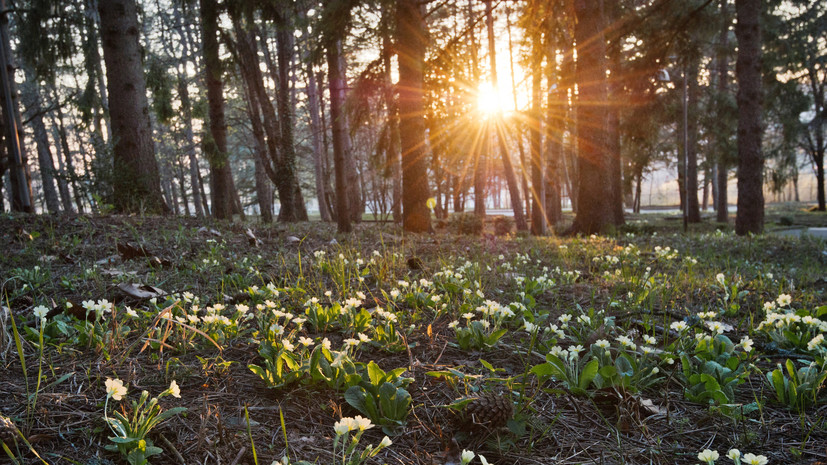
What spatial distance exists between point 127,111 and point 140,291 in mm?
5669

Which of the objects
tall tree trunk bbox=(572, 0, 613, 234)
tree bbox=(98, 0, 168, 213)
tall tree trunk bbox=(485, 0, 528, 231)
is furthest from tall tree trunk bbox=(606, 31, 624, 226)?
tree bbox=(98, 0, 168, 213)

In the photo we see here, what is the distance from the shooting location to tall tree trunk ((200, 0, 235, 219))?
8.51 metres

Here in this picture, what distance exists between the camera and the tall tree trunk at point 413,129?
8.22 m

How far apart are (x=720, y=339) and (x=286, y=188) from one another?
37.2ft

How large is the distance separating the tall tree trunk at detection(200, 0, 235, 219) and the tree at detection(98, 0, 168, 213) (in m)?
1.58

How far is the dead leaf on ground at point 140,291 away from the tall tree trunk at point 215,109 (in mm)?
7340

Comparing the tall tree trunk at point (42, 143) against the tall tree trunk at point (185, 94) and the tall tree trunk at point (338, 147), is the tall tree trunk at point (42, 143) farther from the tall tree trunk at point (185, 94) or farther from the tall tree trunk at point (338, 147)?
the tall tree trunk at point (338, 147)

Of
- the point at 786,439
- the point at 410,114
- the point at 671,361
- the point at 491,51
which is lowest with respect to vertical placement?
the point at 786,439

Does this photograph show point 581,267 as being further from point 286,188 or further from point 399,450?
point 286,188

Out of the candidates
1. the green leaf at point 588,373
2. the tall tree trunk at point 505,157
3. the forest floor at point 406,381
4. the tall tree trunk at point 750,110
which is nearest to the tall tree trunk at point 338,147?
the forest floor at point 406,381

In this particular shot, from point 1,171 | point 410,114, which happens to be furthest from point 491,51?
point 1,171

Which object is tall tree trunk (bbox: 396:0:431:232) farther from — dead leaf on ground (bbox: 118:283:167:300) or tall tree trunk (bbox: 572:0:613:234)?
dead leaf on ground (bbox: 118:283:167:300)

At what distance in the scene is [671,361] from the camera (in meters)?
1.94

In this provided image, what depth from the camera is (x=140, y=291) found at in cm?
289
